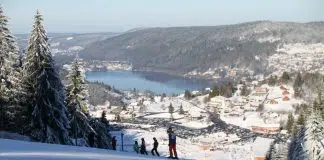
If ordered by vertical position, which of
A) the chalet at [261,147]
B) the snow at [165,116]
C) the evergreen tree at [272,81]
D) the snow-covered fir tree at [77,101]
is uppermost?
the snow-covered fir tree at [77,101]

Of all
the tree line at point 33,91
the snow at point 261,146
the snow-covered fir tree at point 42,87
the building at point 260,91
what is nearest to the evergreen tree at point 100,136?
the tree line at point 33,91

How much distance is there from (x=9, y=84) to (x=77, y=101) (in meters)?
3.78

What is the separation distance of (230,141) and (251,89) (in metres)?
58.8

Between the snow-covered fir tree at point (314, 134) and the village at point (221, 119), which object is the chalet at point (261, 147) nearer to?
the village at point (221, 119)

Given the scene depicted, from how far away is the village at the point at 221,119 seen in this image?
208ft

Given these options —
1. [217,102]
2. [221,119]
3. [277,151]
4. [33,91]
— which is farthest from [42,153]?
[217,102]

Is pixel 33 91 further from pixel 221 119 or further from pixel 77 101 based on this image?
pixel 221 119

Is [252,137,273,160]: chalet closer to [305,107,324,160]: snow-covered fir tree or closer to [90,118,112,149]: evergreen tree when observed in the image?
[305,107,324,160]: snow-covered fir tree

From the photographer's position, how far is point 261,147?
195 feet

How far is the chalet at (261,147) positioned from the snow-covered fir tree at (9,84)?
3360cm

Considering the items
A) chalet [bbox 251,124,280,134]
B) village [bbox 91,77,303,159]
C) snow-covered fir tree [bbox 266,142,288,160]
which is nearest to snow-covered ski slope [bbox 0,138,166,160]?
village [bbox 91,77,303,159]

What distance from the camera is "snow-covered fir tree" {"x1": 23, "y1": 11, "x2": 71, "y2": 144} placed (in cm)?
2105

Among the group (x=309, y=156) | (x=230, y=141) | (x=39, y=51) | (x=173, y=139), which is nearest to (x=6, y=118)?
(x=39, y=51)

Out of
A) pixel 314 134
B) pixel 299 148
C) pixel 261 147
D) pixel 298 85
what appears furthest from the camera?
pixel 298 85
